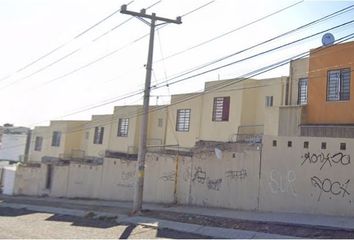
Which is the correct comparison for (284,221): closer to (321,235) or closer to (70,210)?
(321,235)

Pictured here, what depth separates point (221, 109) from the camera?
94.9ft

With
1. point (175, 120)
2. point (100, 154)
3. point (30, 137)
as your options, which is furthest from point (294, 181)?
point (30, 137)

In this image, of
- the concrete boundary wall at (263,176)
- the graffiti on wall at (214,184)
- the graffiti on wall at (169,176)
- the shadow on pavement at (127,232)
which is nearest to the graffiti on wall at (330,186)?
the concrete boundary wall at (263,176)

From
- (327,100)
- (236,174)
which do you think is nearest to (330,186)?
(236,174)

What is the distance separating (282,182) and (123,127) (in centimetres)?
2272

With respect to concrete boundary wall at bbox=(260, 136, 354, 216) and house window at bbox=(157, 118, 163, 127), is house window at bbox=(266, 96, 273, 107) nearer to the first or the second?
concrete boundary wall at bbox=(260, 136, 354, 216)

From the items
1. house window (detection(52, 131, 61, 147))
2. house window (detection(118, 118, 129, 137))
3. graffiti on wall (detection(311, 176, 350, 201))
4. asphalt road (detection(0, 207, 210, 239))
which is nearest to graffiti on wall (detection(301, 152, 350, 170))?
graffiti on wall (detection(311, 176, 350, 201))

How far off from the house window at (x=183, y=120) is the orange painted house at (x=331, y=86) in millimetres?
11917

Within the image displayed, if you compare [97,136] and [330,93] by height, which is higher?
[330,93]

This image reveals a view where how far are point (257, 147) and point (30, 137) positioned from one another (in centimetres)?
3875

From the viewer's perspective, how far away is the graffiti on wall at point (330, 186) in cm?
1584

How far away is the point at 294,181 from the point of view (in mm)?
17094

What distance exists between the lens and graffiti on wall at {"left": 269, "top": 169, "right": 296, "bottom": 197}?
56.3ft

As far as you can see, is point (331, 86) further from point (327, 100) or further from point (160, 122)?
point (160, 122)
